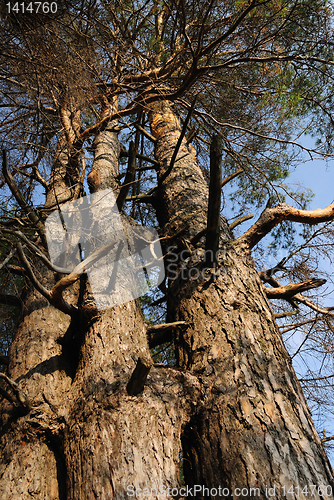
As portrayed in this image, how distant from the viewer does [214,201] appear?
1.90 meters

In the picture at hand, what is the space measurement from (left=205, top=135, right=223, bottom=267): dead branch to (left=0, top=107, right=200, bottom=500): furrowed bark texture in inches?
26.0

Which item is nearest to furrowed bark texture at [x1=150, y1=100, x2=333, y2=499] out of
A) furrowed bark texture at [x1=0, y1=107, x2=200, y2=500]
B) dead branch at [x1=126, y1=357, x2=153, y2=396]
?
furrowed bark texture at [x1=0, y1=107, x2=200, y2=500]

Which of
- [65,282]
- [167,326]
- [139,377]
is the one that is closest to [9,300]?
[65,282]

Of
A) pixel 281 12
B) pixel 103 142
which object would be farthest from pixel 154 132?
pixel 281 12

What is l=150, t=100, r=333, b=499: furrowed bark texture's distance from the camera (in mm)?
1393

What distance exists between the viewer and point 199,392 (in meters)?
1.75

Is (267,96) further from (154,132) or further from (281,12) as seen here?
(154,132)

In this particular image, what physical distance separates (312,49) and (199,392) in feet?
10.7

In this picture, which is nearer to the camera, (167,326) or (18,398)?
(18,398)

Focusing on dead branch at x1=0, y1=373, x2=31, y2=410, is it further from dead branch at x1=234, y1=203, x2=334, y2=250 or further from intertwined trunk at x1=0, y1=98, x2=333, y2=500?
dead branch at x1=234, y1=203, x2=334, y2=250

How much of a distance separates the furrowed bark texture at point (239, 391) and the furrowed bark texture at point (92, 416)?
0.14m
